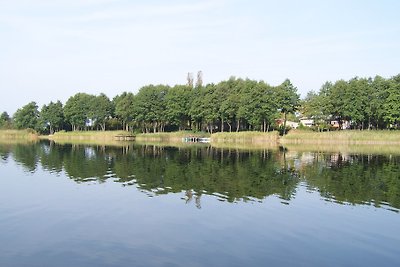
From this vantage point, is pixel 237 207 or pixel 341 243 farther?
pixel 237 207

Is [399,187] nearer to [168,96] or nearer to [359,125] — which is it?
[359,125]

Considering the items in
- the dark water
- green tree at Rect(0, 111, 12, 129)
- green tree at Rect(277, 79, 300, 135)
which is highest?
green tree at Rect(277, 79, 300, 135)

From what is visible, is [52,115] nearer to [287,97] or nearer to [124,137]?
[124,137]

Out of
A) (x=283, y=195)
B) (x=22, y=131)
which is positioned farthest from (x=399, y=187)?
(x=22, y=131)

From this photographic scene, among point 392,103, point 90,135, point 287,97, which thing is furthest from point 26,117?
point 392,103

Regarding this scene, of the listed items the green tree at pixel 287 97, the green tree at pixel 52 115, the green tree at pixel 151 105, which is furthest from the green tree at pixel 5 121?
the green tree at pixel 287 97

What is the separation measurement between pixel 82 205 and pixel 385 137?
7430 cm

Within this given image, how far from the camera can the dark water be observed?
45.5 ft

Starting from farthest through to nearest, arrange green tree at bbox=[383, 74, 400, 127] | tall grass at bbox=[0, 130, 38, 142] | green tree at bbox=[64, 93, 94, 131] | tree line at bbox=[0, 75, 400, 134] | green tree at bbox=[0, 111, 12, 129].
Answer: green tree at bbox=[0, 111, 12, 129]
green tree at bbox=[64, 93, 94, 131]
tall grass at bbox=[0, 130, 38, 142]
tree line at bbox=[0, 75, 400, 134]
green tree at bbox=[383, 74, 400, 127]

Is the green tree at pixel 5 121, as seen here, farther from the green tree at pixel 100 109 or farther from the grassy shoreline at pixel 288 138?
the grassy shoreline at pixel 288 138

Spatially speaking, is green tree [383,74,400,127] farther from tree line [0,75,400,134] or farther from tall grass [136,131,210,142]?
tall grass [136,131,210,142]

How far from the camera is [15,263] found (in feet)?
42.5

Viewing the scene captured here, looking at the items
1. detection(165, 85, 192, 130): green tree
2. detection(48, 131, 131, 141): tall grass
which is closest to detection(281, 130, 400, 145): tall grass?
detection(165, 85, 192, 130): green tree

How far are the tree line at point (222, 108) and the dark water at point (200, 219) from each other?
64220 mm
